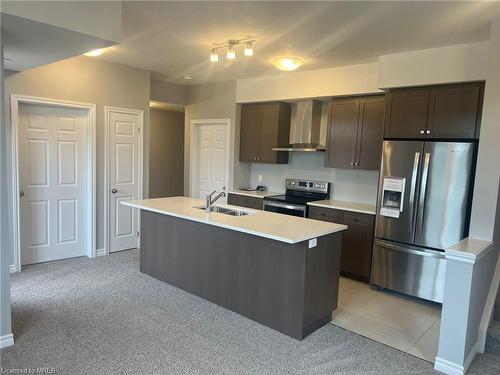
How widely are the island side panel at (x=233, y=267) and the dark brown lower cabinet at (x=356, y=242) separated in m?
1.69

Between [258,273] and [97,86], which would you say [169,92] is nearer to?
[97,86]

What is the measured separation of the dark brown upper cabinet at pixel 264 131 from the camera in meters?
5.61

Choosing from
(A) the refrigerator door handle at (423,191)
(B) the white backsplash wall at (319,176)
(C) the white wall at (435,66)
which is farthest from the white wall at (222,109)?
(A) the refrigerator door handle at (423,191)

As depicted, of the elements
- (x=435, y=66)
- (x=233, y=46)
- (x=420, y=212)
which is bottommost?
(x=420, y=212)

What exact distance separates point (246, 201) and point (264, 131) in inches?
44.7

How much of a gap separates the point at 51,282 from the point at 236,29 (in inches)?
132

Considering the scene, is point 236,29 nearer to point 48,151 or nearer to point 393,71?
point 393,71

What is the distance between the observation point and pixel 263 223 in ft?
11.0

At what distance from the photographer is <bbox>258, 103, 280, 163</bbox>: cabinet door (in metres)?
5.60

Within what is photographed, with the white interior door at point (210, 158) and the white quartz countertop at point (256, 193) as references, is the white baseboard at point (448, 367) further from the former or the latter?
the white interior door at point (210, 158)

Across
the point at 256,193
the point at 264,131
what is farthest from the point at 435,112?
the point at 256,193

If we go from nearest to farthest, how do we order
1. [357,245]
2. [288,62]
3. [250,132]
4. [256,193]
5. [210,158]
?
[288,62] → [357,245] → [256,193] → [250,132] → [210,158]

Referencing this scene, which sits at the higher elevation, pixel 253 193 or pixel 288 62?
pixel 288 62

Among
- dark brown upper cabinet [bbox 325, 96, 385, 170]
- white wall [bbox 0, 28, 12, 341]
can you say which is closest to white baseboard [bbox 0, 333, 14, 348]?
white wall [bbox 0, 28, 12, 341]
